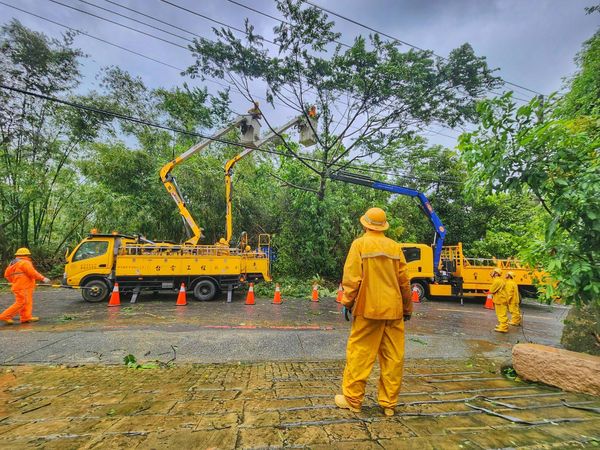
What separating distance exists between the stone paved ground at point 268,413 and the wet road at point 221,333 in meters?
0.86

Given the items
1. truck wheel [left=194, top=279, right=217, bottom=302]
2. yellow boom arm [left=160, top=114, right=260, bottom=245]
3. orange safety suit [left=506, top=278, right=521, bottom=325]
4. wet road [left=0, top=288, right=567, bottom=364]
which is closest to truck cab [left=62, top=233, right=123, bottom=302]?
wet road [left=0, top=288, right=567, bottom=364]

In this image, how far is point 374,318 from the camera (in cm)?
257

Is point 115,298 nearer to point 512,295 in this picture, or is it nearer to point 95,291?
point 95,291

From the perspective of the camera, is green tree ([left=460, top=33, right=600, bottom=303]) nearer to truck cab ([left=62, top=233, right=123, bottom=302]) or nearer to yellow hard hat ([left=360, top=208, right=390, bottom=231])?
yellow hard hat ([left=360, top=208, right=390, bottom=231])

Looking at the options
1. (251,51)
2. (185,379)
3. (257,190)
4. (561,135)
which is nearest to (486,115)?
(561,135)

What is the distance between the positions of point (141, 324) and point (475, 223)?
57.9 ft

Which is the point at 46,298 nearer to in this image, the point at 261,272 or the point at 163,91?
the point at 261,272

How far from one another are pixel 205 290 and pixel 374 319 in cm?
863

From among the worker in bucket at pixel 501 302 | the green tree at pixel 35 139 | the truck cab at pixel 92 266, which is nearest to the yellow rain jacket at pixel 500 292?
the worker in bucket at pixel 501 302

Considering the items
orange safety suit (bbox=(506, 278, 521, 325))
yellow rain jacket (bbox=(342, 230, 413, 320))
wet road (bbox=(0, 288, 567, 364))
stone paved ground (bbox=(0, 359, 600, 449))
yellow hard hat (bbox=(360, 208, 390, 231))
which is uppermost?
yellow hard hat (bbox=(360, 208, 390, 231))

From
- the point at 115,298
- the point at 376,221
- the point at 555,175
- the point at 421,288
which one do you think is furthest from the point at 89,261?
the point at 421,288

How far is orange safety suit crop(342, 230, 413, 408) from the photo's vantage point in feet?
8.44

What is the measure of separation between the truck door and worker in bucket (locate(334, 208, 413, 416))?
9.54 m

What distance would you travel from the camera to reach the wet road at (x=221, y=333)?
453 cm
